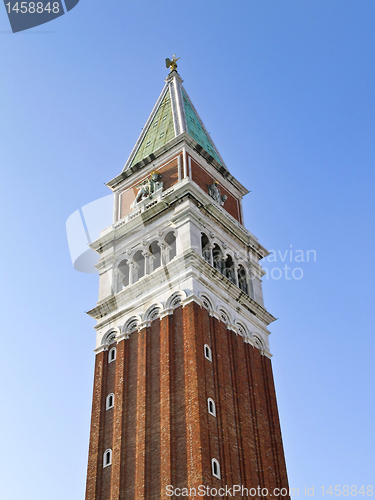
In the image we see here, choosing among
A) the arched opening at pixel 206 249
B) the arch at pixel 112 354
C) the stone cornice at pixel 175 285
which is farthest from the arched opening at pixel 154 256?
the arch at pixel 112 354

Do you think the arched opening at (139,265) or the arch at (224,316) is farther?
the arched opening at (139,265)

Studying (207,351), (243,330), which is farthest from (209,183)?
(207,351)

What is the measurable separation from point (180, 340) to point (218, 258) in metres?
8.86

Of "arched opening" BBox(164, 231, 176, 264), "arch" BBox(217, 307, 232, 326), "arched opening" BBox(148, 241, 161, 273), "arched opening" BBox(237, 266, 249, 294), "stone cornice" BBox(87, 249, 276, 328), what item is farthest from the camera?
"arched opening" BBox(237, 266, 249, 294)

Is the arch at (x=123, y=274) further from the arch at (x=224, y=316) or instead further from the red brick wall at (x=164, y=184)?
the arch at (x=224, y=316)

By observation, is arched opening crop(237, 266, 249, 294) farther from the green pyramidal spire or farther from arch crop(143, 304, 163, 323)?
the green pyramidal spire

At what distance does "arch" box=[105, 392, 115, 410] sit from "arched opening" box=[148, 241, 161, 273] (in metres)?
9.12

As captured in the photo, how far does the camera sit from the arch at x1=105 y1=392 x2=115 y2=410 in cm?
4506

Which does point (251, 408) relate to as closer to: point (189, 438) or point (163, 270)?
point (189, 438)

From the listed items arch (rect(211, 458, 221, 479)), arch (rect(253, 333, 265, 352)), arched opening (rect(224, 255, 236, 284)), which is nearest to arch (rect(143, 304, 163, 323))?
arched opening (rect(224, 255, 236, 284))

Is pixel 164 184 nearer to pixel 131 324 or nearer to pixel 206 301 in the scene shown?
pixel 206 301

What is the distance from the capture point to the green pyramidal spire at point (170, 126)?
59969 mm

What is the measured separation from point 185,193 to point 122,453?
18.9 metres

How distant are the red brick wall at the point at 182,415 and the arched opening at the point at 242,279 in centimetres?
521
